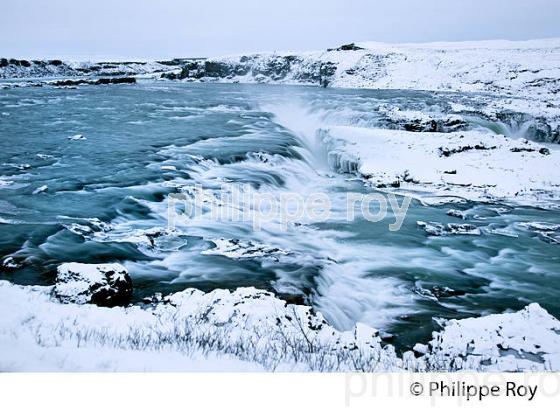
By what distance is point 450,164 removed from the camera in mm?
16109

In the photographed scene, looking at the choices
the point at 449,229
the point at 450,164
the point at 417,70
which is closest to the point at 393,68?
the point at 417,70

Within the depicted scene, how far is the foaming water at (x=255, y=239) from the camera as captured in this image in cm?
713

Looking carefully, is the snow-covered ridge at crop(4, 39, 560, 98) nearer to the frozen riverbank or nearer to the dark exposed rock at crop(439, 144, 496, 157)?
the dark exposed rock at crop(439, 144, 496, 157)

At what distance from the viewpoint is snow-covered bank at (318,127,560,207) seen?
13.6 meters

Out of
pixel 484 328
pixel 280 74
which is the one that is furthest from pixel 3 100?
pixel 280 74

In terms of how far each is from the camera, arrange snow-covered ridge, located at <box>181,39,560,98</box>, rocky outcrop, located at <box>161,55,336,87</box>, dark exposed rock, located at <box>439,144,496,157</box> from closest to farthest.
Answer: dark exposed rock, located at <box>439,144,496,157</box>, snow-covered ridge, located at <box>181,39,560,98</box>, rocky outcrop, located at <box>161,55,336,87</box>

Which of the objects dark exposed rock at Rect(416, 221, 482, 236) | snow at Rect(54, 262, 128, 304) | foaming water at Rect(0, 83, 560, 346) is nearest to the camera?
snow at Rect(54, 262, 128, 304)

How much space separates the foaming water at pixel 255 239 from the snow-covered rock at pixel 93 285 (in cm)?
45

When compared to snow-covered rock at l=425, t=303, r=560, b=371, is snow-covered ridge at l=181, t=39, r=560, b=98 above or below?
above

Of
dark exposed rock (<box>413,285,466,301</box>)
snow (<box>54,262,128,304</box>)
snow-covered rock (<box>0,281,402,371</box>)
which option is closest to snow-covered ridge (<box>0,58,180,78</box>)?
snow (<box>54,262,128,304</box>)

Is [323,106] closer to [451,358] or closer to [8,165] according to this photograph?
[8,165]

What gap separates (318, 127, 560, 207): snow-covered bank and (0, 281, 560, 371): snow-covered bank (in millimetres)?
8119

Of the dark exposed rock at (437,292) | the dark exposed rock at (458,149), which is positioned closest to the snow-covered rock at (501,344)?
the dark exposed rock at (437,292)

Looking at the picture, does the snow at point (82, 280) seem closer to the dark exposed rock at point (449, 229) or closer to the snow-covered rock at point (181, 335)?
the snow-covered rock at point (181, 335)
